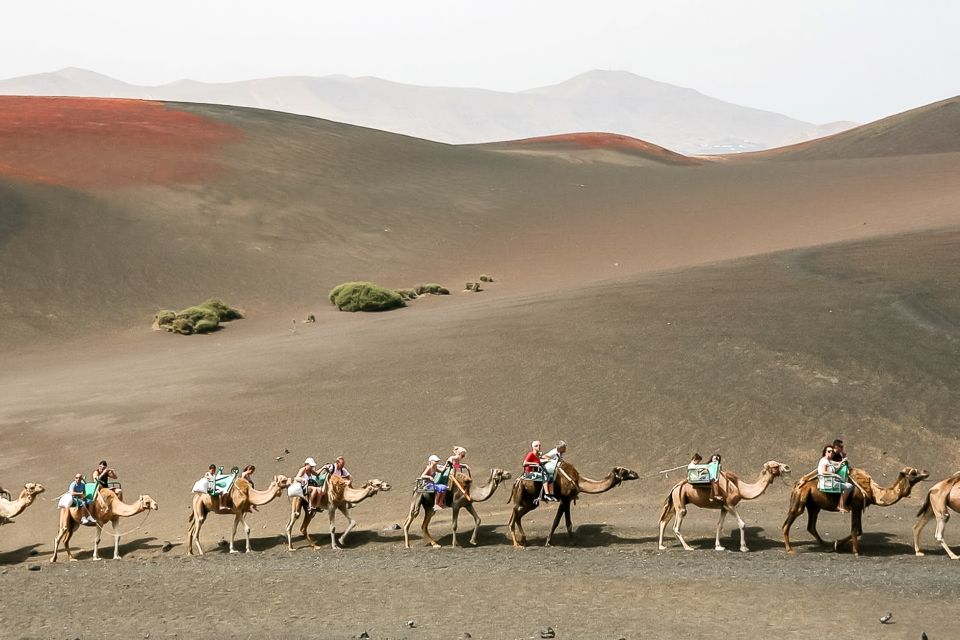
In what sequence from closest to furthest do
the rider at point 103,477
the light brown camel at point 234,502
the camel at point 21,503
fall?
the light brown camel at point 234,502, the rider at point 103,477, the camel at point 21,503

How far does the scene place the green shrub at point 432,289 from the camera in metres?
44.1

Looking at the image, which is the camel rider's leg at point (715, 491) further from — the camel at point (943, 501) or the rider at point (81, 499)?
the rider at point (81, 499)

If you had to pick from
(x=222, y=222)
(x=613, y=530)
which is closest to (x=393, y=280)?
(x=222, y=222)

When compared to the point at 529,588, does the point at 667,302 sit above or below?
above

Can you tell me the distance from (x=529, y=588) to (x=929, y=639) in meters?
5.22

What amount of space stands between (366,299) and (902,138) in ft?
253

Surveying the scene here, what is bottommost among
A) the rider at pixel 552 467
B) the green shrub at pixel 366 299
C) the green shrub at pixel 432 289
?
the rider at pixel 552 467

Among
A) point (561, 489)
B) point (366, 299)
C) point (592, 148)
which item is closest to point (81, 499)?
point (561, 489)

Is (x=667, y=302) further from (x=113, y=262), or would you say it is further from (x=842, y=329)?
(x=113, y=262)

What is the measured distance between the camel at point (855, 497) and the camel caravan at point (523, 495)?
0.02m

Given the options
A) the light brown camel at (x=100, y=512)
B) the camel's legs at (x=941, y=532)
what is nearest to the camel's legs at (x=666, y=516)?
the camel's legs at (x=941, y=532)

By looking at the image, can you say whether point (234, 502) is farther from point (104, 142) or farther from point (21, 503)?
point (104, 142)

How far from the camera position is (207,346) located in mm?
35812

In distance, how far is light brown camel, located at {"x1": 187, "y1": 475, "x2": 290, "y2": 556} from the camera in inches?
699
